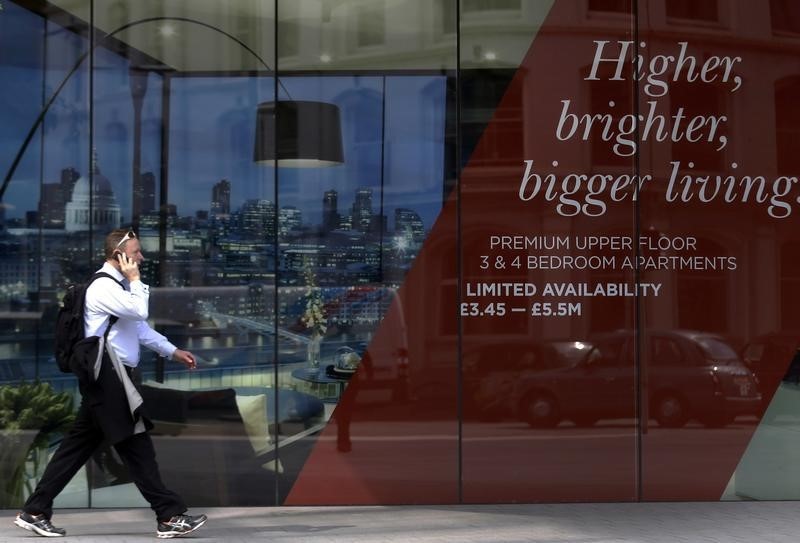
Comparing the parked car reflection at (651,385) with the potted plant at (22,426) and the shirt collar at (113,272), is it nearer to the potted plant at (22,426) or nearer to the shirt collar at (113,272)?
the shirt collar at (113,272)

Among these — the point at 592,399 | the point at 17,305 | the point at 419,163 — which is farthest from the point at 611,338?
the point at 17,305

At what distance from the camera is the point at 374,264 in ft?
32.1

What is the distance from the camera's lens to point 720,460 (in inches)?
392

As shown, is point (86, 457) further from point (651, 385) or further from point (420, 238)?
point (651, 385)

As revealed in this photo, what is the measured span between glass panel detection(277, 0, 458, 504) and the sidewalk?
41cm

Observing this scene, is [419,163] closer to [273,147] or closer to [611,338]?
[273,147]

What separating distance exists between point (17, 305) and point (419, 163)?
3208mm

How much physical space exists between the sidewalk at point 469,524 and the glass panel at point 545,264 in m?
0.41

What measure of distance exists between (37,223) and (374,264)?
254 cm

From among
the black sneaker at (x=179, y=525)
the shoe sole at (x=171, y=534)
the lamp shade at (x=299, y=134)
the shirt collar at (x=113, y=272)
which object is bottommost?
the shoe sole at (x=171, y=534)

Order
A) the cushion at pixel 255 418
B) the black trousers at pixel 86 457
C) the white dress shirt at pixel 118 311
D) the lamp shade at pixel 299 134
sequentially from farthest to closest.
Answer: the lamp shade at pixel 299 134
the cushion at pixel 255 418
the black trousers at pixel 86 457
the white dress shirt at pixel 118 311

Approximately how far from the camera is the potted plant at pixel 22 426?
952 centimetres

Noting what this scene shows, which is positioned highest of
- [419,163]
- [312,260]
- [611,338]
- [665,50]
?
[665,50]

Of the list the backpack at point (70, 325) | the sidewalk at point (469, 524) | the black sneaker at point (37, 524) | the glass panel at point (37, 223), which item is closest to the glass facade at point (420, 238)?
the glass panel at point (37, 223)
